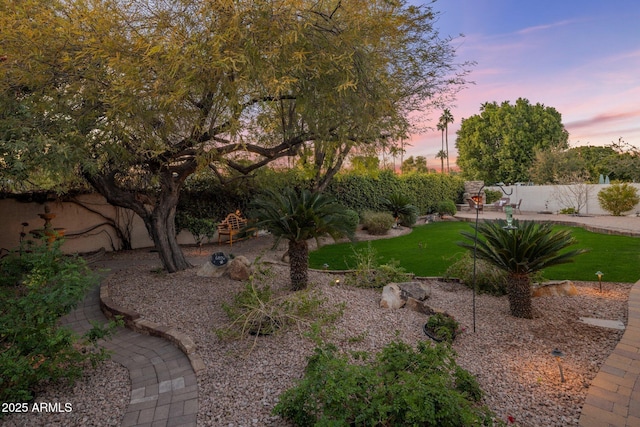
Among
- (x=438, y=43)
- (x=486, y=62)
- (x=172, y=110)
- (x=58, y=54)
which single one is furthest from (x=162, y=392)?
(x=486, y=62)

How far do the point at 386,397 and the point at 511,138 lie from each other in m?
34.4

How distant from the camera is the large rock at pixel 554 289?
4.97 meters

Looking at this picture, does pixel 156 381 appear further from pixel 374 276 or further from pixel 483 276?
pixel 483 276

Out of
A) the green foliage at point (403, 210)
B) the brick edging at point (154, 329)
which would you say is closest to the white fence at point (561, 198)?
the green foliage at point (403, 210)

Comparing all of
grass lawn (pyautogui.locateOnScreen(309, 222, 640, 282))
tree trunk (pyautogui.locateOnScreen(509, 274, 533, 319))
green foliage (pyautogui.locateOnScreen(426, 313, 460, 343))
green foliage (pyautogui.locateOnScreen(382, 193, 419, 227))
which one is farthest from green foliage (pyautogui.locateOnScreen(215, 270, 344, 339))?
green foliage (pyautogui.locateOnScreen(382, 193, 419, 227))

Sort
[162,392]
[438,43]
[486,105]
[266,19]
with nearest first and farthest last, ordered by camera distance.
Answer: [162,392], [266,19], [438,43], [486,105]

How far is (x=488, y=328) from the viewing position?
3.93m

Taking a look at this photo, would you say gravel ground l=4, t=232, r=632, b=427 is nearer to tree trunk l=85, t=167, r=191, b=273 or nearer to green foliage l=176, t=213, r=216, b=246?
tree trunk l=85, t=167, r=191, b=273

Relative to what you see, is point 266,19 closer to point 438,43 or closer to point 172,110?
point 172,110

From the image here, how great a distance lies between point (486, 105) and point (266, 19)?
3597cm

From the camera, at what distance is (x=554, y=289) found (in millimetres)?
4988

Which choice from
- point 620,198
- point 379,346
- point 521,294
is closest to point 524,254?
point 521,294

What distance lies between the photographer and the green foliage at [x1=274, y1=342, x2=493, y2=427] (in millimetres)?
1967

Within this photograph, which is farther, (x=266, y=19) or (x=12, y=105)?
(x=12, y=105)
